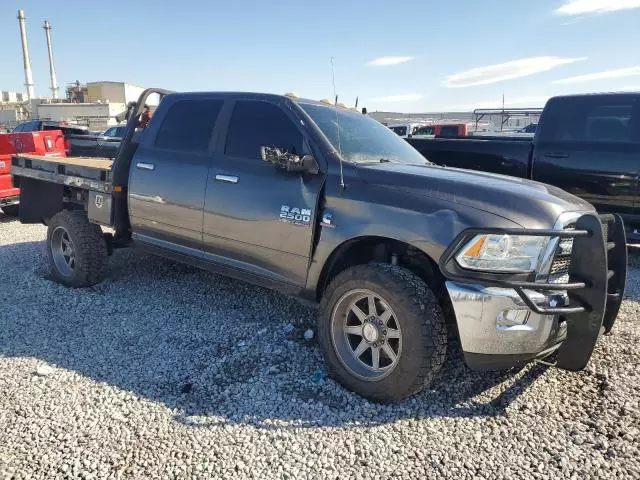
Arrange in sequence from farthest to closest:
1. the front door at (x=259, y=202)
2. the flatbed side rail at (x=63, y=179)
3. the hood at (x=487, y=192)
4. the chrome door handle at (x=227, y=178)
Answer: the flatbed side rail at (x=63, y=179) < the chrome door handle at (x=227, y=178) < the front door at (x=259, y=202) < the hood at (x=487, y=192)

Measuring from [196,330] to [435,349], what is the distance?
2.09 m

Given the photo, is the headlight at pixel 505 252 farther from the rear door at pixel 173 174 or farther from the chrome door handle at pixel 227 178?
the rear door at pixel 173 174

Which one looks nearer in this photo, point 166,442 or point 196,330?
point 166,442

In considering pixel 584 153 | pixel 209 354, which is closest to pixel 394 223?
pixel 209 354

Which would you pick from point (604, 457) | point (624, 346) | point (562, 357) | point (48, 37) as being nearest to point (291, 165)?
point (562, 357)

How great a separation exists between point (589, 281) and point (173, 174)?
3.28m

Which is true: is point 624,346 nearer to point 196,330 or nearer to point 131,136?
point 196,330

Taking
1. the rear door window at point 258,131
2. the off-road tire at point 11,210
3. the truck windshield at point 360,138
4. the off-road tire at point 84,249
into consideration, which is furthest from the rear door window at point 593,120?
the off-road tire at point 11,210

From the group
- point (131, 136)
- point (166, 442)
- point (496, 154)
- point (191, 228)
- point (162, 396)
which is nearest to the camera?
point (166, 442)

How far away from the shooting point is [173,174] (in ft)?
14.3

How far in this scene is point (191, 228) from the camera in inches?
167

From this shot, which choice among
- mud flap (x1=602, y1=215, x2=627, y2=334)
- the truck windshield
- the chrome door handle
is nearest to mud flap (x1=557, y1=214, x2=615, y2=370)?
mud flap (x1=602, y1=215, x2=627, y2=334)

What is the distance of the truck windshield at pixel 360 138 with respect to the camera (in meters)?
3.75

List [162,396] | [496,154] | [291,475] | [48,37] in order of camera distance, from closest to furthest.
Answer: [291,475], [162,396], [496,154], [48,37]
